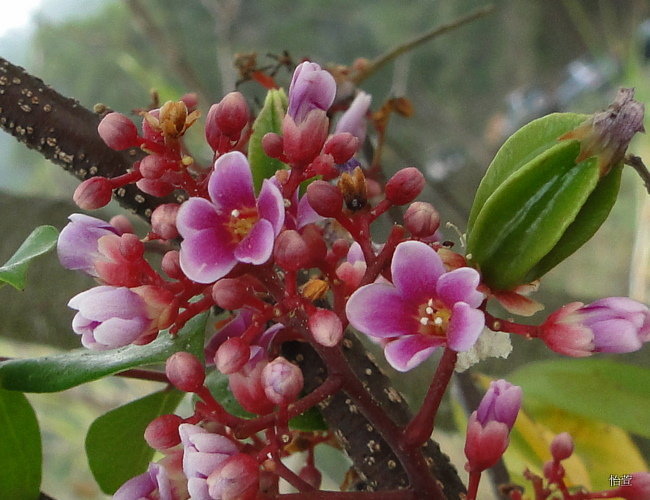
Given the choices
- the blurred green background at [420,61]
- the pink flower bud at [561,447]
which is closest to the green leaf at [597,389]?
the pink flower bud at [561,447]

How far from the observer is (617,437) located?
55 centimetres

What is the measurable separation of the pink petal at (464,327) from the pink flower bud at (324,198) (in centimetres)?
6

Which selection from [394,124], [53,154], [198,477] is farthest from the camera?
[394,124]

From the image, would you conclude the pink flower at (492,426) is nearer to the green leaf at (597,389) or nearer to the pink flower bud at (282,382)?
the pink flower bud at (282,382)

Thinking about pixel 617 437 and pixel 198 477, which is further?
pixel 617 437

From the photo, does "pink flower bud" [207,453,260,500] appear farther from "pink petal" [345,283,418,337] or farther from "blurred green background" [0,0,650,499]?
"blurred green background" [0,0,650,499]

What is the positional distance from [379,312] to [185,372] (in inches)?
3.0

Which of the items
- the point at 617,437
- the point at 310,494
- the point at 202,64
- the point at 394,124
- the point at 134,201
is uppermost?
the point at 202,64

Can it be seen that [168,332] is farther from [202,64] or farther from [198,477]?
[202,64]

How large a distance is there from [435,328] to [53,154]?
0.21 m

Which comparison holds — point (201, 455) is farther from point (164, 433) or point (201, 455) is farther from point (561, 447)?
point (561, 447)

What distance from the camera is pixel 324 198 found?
0.25 meters

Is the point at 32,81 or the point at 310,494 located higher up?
the point at 32,81

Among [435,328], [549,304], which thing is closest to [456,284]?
[435,328]
